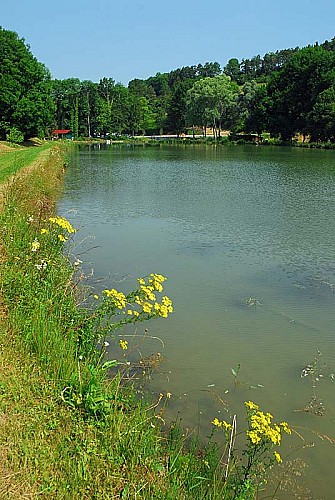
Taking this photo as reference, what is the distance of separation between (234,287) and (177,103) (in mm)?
96390

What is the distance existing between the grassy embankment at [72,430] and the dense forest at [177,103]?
44092 mm

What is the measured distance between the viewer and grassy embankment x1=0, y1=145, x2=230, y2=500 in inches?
125

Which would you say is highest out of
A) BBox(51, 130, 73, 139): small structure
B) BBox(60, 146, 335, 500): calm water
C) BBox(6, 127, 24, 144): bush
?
BBox(51, 130, 73, 139): small structure

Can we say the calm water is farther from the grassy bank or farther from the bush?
the bush

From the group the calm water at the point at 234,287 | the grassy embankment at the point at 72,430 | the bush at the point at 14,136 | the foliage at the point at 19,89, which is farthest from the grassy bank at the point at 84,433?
the foliage at the point at 19,89

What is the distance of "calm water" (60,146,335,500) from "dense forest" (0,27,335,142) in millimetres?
33073

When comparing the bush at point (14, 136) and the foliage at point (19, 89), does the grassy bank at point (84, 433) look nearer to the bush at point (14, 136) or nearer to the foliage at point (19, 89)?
the bush at point (14, 136)

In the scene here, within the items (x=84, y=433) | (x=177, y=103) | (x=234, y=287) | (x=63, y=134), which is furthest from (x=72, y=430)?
(x=177, y=103)

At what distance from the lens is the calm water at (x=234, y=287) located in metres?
5.32

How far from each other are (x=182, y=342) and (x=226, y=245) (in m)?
5.99

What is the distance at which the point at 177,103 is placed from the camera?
100875 mm

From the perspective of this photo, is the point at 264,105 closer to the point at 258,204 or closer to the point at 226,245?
the point at 258,204

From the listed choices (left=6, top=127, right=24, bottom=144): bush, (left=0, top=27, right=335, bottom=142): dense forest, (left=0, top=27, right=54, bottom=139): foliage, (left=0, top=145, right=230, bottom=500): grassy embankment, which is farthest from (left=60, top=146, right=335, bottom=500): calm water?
(left=0, top=27, right=335, bottom=142): dense forest

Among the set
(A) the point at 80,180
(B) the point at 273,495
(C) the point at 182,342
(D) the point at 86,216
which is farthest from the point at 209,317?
(A) the point at 80,180
